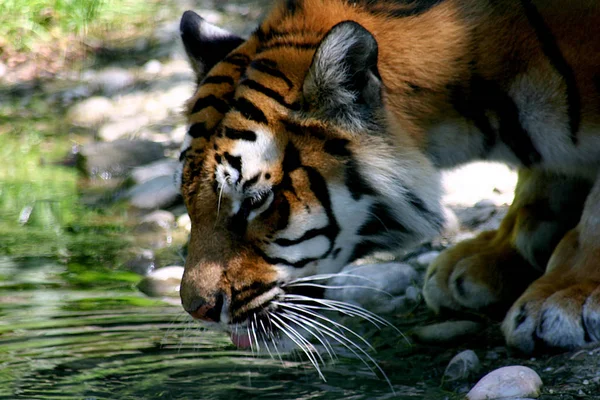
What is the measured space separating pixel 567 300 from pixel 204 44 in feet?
4.67

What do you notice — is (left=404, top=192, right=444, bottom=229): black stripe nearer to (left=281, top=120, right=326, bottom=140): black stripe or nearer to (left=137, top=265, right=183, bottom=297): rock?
(left=281, top=120, right=326, bottom=140): black stripe

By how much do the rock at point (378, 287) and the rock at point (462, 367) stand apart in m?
0.84

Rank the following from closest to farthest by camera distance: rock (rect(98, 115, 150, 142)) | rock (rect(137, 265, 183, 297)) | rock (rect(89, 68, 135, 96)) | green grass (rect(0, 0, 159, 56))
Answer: rock (rect(137, 265, 183, 297))
rock (rect(98, 115, 150, 142))
rock (rect(89, 68, 135, 96))
green grass (rect(0, 0, 159, 56))

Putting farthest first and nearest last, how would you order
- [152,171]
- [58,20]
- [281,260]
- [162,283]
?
1. [58,20]
2. [152,171]
3. [162,283]
4. [281,260]

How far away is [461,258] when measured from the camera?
367 cm

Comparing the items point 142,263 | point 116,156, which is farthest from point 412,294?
point 116,156

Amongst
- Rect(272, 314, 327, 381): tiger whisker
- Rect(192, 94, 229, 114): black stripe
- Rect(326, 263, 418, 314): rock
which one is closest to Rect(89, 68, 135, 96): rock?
Rect(326, 263, 418, 314): rock

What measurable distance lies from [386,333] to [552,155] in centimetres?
86

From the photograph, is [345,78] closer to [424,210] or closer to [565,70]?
[424,210]

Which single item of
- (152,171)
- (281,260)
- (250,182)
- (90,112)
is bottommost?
(281,260)

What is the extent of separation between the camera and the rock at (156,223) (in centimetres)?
527

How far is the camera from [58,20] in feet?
29.8

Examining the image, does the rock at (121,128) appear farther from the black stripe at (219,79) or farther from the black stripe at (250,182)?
the black stripe at (250,182)

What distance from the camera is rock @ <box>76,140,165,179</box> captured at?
6.43 metres
